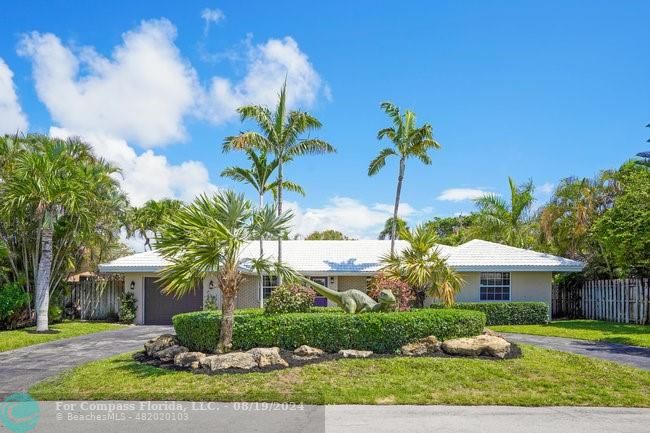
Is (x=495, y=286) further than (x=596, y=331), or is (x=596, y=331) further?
(x=495, y=286)

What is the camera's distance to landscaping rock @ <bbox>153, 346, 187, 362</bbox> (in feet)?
36.8

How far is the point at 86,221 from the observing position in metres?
19.8

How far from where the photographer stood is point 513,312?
68.2 ft

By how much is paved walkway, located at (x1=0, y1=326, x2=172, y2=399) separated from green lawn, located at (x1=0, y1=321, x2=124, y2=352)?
1.28 ft

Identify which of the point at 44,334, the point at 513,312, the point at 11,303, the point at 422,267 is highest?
the point at 422,267

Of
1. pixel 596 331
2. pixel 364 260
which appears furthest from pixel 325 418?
pixel 364 260

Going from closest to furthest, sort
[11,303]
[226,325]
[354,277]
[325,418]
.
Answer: [325,418] → [226,325] → [11,303] → [354,277]

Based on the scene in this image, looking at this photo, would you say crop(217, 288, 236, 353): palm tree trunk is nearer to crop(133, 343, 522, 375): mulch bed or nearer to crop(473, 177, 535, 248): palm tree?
crop(133, 343, 522, 375): mulch bed

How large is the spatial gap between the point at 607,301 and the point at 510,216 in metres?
7.36

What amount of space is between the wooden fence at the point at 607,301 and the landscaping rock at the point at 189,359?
17.3 m

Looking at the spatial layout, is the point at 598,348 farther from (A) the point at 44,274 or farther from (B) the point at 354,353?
(A) the point at 44,274

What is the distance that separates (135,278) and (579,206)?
65.3 ft

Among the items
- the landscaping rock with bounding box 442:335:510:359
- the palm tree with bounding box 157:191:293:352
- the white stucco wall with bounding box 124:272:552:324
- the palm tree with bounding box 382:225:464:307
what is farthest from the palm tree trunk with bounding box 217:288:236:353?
the white stucco wall with bounding box 124:272:552:324

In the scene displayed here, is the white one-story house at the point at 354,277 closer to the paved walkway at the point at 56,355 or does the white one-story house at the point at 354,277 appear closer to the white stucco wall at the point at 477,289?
the white stucco wall at the point at 477,289
